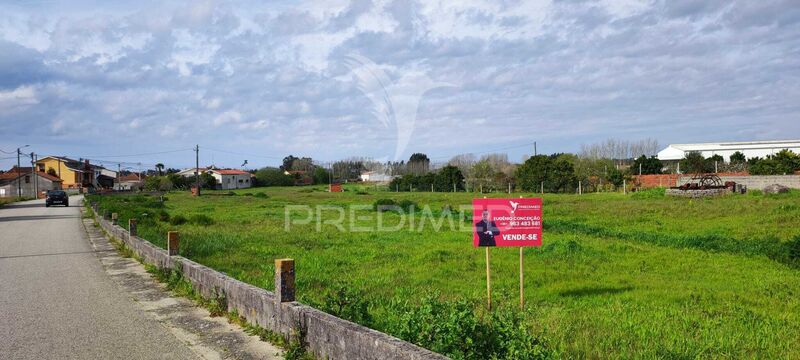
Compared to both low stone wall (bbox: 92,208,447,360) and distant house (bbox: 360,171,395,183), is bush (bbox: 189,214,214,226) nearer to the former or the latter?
low stone wall (bbox: 92,208,447,360)

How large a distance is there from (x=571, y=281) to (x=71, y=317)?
8.00 metres

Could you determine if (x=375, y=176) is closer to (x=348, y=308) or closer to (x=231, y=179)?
(x=231, y=179)

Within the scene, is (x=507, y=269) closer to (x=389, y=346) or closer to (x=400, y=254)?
(x=400, y=254)

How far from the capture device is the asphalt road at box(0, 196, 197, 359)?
21.2 feet

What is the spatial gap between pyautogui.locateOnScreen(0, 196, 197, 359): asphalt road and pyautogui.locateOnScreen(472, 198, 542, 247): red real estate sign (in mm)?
4614

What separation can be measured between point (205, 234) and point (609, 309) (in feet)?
46.8

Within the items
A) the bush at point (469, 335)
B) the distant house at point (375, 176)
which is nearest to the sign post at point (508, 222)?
the bush at point (469, 335)

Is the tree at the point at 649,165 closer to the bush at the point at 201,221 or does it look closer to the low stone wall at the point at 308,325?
the bush at the point at 201,221

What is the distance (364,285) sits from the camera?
32.9ft

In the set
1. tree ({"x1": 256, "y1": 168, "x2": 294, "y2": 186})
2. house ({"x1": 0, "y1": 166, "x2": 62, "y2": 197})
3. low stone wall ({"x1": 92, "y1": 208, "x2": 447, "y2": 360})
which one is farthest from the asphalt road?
tree ({"x1": 256, "y1": 168, "x2": 294, "y2": 186})

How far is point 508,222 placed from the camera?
29.8ft

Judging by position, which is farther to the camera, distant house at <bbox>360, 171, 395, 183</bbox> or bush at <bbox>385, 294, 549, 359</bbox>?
distant house at <bbox>360, 171, 395, 183</bbox>

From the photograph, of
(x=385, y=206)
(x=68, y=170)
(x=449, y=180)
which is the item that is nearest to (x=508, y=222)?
(x=385, y=206)

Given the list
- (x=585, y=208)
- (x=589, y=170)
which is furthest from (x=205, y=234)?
(x=589, y=170)
